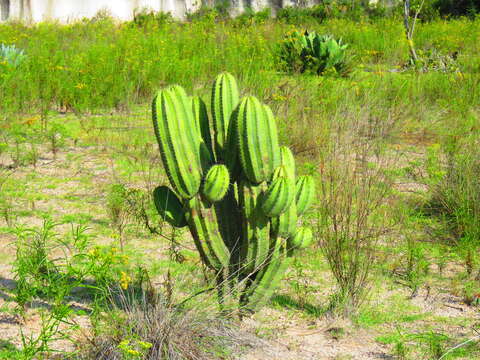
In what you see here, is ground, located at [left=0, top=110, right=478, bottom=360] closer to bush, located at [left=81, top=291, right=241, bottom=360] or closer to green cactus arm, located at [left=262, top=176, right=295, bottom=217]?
Answer: bush, located at [left=81, top=291, right=241, bottom=360]

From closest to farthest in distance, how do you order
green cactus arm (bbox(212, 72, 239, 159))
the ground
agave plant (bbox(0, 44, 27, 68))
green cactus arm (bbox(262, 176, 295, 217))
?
green cactus arm (bbox(262, 176, 295, 217)) < the ground < green cactus arm (bbox(212, 72, 239, 159)) < agave plant (bbox(0, 44, 27, 68))

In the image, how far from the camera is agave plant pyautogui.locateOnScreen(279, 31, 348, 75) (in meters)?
10.4

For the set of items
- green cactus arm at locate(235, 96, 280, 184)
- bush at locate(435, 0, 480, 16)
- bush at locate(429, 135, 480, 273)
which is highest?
bush at locate(435, 0, 480, 16)

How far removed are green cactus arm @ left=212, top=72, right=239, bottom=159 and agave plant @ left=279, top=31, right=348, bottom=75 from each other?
22.3ft

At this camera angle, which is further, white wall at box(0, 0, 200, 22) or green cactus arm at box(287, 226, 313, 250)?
white wall at box(0, 0, 200, 22)

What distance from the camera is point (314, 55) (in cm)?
1062

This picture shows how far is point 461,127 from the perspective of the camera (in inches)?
269

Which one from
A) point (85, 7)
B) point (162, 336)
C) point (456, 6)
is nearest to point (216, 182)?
point (162, 336)

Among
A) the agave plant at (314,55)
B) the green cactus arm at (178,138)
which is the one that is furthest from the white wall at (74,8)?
the green cactus arm at (178,138)

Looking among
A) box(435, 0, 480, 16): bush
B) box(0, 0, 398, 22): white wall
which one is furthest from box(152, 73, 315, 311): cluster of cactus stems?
box(435, 0, 480, 16): bush

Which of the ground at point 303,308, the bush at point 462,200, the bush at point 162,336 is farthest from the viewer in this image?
the bush at point 462,200

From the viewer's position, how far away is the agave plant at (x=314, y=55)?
1036cm

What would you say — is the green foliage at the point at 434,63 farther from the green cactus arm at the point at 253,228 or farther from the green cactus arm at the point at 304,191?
the green cactus arm at the point at 253,228

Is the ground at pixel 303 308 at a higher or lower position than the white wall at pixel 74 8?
lower
